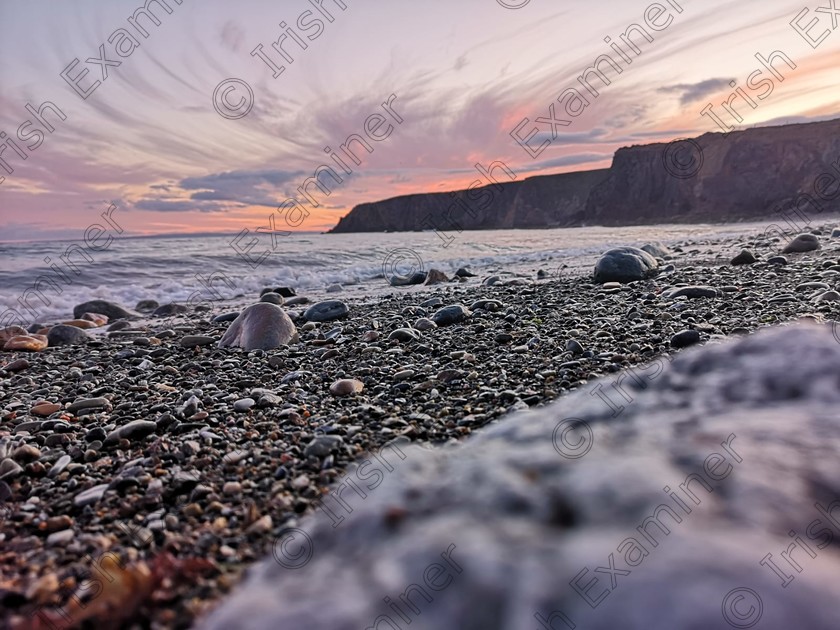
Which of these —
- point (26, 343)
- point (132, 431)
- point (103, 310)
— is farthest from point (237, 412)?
point (103, 310)

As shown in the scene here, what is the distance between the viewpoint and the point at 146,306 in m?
8.52

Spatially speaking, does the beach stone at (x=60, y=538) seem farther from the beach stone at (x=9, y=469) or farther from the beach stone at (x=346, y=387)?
the beach stone at (x=346, y=387)

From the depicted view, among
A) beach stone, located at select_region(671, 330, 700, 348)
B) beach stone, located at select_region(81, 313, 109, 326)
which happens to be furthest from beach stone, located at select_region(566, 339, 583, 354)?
beach stone, located at select_region(81, 313, 109, 326)

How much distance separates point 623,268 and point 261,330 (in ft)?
15.5

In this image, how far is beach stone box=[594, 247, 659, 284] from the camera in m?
6.55

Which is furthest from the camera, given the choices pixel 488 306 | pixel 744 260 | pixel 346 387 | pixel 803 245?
pixel 803 245

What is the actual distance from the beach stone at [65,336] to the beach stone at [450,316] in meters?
4.10

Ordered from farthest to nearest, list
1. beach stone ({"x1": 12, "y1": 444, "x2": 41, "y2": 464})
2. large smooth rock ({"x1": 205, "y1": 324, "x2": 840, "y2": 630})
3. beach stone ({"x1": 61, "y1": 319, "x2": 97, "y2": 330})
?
beach stone ({"x1": 61, "y1": 319, "x2": 97, "y2": 330}) < beach stone ({"x1": 12, "y1": 444, "x2": 41, "y2": 464}) < large smooth rock ({"x1": 205, "y1": 324, "x2": 840, "y2": 630})

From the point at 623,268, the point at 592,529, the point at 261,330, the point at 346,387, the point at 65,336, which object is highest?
the point at 623,268

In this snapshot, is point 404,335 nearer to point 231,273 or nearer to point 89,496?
point 89,496

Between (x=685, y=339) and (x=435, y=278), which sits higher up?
(x=685, y=339)

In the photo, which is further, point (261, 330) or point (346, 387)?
point (261, 330)

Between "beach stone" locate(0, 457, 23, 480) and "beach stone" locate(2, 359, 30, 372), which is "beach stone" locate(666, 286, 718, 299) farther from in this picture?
"beach stone" locate(2, 359, 30, 372)

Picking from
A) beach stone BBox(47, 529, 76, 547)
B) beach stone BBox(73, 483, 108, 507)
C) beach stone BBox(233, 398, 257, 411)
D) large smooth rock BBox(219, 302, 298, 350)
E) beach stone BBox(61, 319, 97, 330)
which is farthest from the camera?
beach stone BBox(61, 319, 97, 330)
